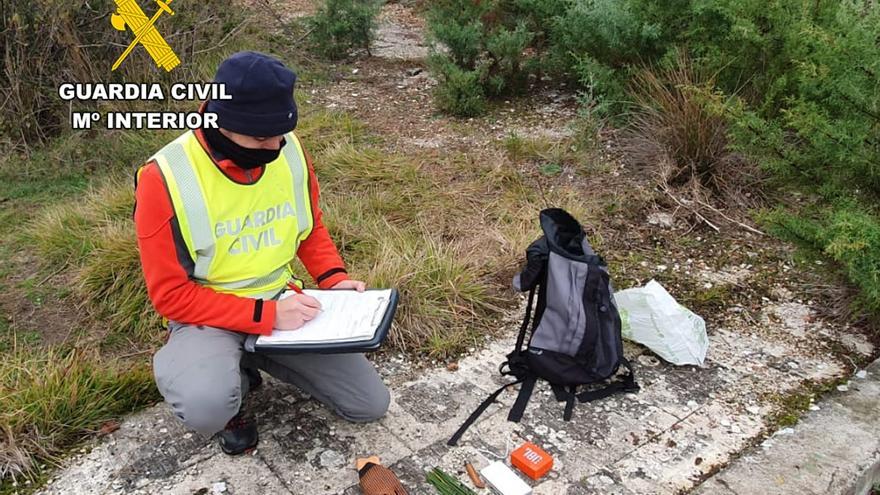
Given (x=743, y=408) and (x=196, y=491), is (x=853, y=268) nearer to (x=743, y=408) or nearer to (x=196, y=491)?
(x=743, y=408)

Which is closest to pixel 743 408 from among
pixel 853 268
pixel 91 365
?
pixel 853 268

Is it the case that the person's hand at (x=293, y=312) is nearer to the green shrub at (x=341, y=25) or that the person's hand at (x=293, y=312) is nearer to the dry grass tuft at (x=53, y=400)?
the dry grass tuft at (x=53, y=400)

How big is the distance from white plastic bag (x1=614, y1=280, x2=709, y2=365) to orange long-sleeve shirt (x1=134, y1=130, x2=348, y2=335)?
1.61 metres

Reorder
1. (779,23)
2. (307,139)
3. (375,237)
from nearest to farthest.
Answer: (375,237) < (779,23) < (307,139)

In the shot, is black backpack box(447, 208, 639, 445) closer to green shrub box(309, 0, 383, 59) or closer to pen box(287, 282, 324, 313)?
pen box(287, 282, 324, 313)

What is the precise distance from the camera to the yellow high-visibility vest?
2.28 metres

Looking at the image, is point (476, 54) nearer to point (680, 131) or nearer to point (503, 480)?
point (680, 131)

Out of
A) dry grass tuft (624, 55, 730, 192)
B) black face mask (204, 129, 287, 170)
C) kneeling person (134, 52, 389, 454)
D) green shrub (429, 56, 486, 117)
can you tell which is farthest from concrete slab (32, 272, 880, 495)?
green shrub (429, 56, 486, 117)

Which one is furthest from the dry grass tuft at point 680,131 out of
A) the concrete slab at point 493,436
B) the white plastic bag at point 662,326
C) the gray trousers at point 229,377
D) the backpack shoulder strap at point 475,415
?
the gray trousers at point 229,377

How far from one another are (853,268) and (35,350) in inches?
137

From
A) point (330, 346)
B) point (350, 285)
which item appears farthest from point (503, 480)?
point (350, 285)

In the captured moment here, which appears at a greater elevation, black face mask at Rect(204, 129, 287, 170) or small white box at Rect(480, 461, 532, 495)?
black face mask at Rect(204, 129, 287, 170)

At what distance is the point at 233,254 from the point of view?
244cm

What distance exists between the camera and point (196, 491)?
2332mm
